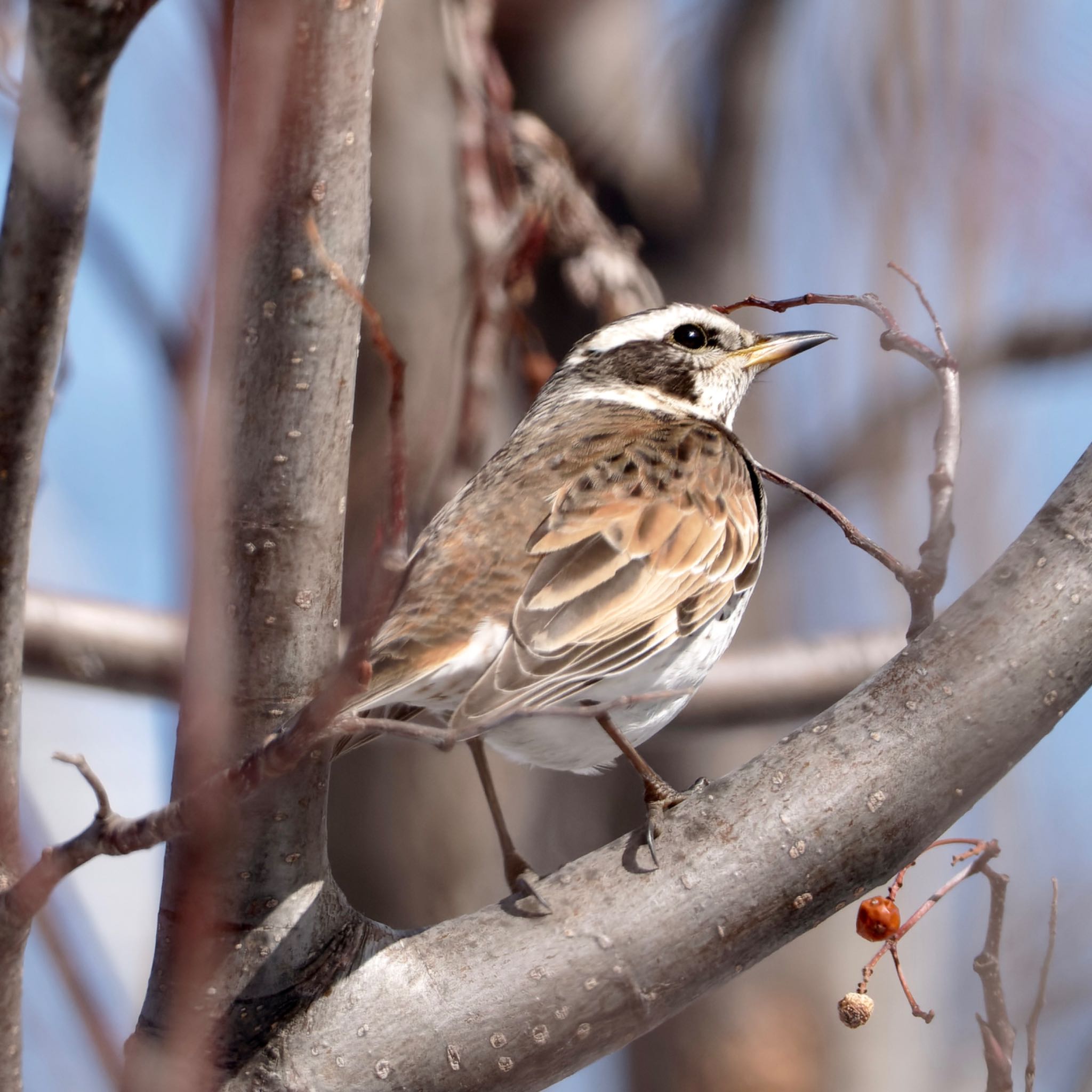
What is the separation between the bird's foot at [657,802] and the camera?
2.84 metres

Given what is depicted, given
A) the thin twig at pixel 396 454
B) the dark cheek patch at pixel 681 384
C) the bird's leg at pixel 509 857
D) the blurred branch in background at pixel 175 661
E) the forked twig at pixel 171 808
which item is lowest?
the blurred branch in background at pixel 175 661

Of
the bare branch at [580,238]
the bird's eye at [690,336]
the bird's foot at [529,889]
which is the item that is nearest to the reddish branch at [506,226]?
the bare branch at [580,238]

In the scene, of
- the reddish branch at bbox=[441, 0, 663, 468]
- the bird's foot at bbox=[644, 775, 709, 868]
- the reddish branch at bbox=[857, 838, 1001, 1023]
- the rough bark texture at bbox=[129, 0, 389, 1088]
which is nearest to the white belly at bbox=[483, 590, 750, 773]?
the bird's foot at bbox=[644, 775, 709, 868]

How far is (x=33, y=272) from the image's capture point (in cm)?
188

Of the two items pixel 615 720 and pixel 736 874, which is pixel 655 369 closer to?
pixel 615 720

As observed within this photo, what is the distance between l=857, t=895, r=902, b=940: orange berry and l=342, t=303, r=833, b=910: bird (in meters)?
0.58

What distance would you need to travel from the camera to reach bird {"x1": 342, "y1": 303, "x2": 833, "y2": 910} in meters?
3.30

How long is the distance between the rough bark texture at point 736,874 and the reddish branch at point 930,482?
0.08 m

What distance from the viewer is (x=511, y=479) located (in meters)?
4.01

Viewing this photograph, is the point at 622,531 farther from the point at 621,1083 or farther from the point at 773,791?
the point at 621,1083

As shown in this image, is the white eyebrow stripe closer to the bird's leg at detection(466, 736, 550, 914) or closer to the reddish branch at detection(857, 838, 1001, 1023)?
the bird's leg at detection(466, 736, 550, 914)

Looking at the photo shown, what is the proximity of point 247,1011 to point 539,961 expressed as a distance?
618 millimetres

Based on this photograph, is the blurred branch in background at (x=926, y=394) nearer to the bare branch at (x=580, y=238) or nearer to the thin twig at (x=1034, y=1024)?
the bare branch at (x=580, y=238)

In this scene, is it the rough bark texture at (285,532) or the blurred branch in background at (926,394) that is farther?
the blurred branch in background at (926,394)
